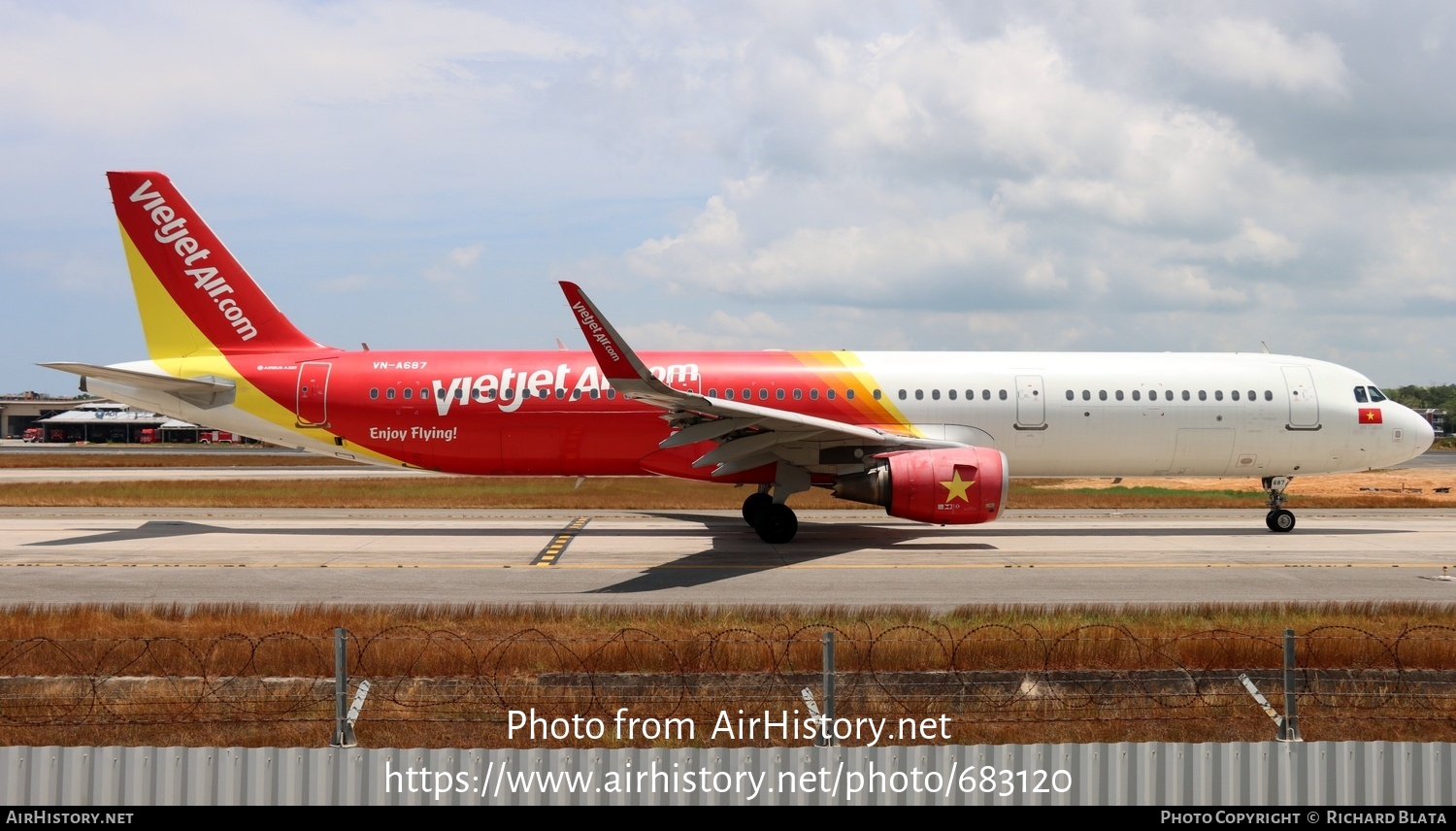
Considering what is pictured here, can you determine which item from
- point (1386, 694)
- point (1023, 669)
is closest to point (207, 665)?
point (1023, 669)

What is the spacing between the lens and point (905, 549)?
2286 cm

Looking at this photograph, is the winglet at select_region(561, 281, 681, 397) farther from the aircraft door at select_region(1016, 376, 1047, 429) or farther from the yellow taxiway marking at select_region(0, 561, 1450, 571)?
the aircraft door at select_region(1016, 376, 1047, 429)

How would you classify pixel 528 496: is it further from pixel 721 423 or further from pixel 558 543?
pixel 721 423

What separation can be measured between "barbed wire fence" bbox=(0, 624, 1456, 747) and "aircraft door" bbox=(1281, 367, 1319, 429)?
1430cm

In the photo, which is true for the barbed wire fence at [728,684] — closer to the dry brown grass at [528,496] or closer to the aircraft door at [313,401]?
the aircraft door at [313,401]

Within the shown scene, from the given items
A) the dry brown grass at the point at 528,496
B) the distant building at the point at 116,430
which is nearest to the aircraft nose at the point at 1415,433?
the dry brown grass at the point at 528,496

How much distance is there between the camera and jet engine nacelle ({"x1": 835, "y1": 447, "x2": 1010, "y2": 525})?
2152 centimetres

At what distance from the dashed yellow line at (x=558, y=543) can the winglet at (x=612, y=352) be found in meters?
3.52

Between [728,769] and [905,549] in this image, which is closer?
[728,769]

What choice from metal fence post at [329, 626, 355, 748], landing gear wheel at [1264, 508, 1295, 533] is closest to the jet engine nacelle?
landing gear wheel at [1264, 508, 1295, 533]

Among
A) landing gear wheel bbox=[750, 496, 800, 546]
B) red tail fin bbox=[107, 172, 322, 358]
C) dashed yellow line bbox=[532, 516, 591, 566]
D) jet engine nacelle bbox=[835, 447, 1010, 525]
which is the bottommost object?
dashed yellow line bbox=[532, 516, 591, 566]

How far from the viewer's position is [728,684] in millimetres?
10617
